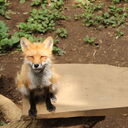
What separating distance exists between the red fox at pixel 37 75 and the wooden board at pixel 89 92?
9 cm

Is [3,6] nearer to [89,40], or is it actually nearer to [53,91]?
[89,40]

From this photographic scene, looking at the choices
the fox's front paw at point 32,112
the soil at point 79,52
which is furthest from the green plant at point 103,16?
the fox's front paw at point 32,112

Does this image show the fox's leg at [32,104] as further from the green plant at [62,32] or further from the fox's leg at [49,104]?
the green plant at [62,32]

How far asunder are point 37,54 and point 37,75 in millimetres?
266

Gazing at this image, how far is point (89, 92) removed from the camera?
3.20 meters

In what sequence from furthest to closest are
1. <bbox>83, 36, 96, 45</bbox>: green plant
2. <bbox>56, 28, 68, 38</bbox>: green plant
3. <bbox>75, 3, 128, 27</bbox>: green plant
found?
<bbox>75, 3, 128, 27</bbox>: green plant < <bbox>56, 28, 68, 38</bbox>: green plant < <bbox>83, 36, 96, 45</bbox>: green plant

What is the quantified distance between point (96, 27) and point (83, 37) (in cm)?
41

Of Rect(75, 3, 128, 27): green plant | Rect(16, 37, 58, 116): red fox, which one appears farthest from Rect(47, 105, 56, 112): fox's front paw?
Rect(75, 3, 128, 27): green plant

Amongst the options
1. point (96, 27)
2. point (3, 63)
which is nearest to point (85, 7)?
point (96, 27)

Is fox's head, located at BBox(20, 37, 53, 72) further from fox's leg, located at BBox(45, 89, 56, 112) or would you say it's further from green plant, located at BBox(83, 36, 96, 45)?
green plant, located at BBox(83, 36, 96, 45)

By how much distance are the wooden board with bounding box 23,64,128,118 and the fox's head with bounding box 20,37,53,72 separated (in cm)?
50

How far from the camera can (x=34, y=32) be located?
20.2ft

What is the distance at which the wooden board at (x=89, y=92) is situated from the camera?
294cm

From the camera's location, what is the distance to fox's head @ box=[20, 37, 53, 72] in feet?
8.62
